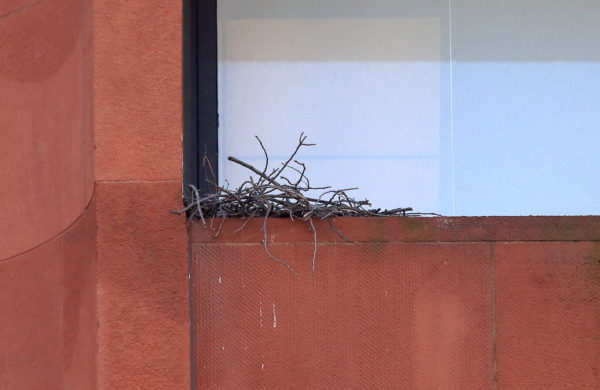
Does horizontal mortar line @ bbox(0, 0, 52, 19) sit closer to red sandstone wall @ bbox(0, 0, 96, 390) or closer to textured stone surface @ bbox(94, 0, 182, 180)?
red sandstone wall @ bbox(0, 0, 96, 390)

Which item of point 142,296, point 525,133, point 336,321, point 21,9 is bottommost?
point 336,321

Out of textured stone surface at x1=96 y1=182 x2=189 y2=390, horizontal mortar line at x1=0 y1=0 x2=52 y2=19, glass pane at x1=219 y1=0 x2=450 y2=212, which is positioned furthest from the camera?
glass pane at x1=219 y1=0 x2=450 y2=212

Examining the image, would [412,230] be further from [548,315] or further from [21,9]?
[21,9]

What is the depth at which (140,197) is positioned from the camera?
3664 millimetres

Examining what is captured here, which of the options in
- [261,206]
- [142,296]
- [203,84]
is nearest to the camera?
[142,296]

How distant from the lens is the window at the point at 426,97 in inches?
190

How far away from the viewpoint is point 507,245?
3725 millimetres

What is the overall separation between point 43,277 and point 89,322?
0.26 m

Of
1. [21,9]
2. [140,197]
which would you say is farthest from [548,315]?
[21,9]

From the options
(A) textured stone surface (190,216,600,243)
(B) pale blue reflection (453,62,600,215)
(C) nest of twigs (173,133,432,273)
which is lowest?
(A) textured stone surface (190,216,600,243)

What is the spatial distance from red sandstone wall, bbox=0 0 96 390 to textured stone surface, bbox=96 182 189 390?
6cm

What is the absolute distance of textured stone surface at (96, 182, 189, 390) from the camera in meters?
3.62

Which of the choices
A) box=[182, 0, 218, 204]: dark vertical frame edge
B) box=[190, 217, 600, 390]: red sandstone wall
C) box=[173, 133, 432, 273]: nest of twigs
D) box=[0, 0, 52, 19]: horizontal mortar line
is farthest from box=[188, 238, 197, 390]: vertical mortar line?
box=[0, 0, 52, 19]: horizontal mortar line

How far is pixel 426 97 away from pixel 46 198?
2038 mm
